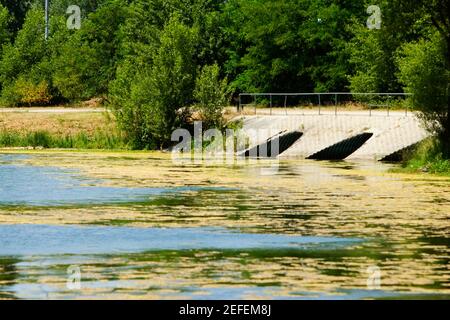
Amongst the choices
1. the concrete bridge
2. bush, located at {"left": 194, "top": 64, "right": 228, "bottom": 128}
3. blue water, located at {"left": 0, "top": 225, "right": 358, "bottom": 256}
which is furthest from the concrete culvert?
blue water, located at {"left": 0, "top": 225, "right": 358, "bottom": 256}

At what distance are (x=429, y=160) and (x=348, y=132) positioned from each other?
12259mm

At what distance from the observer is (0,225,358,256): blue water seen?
88.2 feet

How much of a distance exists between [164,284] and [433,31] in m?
36.4

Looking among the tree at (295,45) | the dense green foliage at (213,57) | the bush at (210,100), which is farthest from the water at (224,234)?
the tree at (295,45)

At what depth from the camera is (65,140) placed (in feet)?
240

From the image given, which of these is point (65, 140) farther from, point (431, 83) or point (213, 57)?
point (431, 83)

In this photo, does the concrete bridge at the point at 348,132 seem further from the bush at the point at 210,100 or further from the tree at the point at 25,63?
the tree at the point at 25,63

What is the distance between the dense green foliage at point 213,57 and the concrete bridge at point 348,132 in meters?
3.27

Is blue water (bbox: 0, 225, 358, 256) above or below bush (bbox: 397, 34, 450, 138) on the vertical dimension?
below

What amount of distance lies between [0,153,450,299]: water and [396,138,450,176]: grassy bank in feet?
7.31

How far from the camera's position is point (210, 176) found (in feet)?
159

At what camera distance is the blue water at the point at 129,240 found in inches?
1058

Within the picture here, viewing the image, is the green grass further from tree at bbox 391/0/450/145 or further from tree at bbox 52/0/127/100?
tree at bbox 391/0/450/145

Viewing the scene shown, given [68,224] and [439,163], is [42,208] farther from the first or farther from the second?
[439,163]
